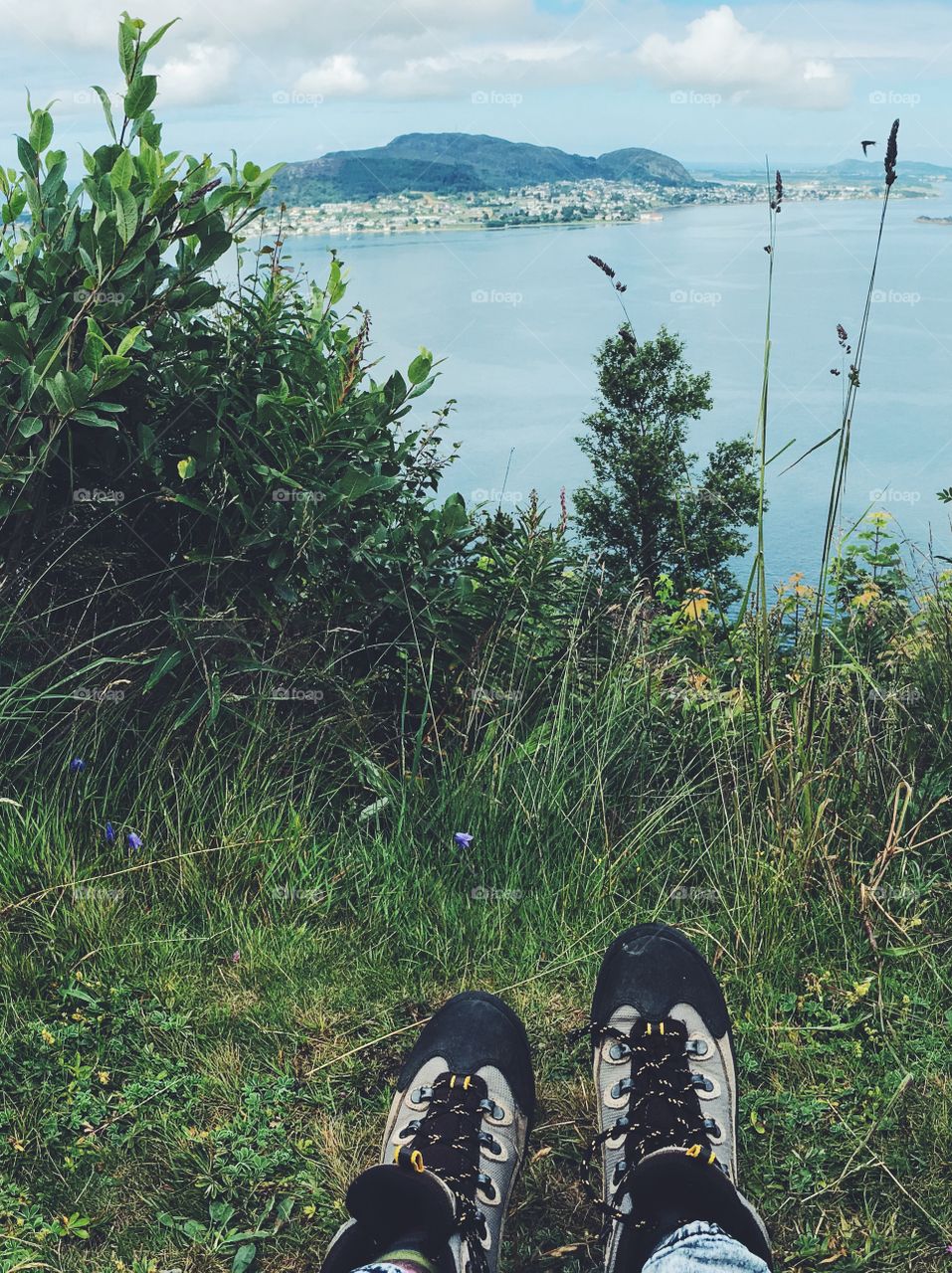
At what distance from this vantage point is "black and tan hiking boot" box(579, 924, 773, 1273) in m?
1.37

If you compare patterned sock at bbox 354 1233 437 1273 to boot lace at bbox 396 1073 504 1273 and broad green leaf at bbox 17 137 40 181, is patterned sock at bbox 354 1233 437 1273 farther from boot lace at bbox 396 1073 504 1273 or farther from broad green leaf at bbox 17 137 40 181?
broad green leaf at bbox 17 137 40 181

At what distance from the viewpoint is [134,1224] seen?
150cm

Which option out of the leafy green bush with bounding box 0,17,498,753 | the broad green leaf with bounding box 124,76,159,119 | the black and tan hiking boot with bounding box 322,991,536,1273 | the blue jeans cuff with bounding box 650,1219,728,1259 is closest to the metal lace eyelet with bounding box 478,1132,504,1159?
the black and tan hiking boot with bounding box 322,991,536,1273

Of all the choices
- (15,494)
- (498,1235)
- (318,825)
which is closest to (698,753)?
(318,825)

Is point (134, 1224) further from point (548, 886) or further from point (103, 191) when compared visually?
point (103, 191)

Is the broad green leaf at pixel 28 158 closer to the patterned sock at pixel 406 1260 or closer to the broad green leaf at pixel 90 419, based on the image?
the broad green leaf at pixel 90 419

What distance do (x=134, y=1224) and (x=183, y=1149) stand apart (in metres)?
0.13

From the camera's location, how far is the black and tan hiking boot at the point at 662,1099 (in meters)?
1.37

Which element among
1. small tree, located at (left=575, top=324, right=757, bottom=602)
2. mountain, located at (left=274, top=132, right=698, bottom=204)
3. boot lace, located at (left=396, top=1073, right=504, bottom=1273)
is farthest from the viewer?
mountain, located at (left=274, top=132, right=698, bottom=204)

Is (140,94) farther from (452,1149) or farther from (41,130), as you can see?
(452,1149)

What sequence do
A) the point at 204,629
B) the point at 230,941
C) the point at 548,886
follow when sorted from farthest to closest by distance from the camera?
the point at 204,629 → the point at 548,886 → the point at 230,941

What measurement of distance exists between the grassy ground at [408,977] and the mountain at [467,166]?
8.42 meters

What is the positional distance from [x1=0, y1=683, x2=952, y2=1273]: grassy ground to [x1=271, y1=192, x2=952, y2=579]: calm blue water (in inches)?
31.9

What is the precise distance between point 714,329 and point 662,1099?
7.95 meters
